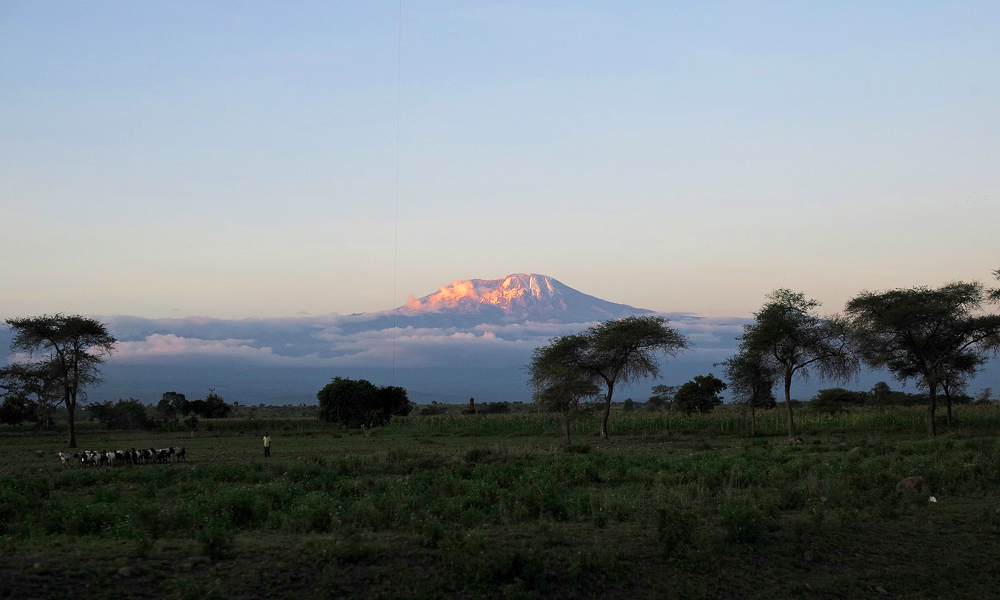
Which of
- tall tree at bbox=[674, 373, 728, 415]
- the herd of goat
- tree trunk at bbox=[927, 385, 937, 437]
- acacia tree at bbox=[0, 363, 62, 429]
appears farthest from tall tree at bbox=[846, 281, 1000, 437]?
acacia tree at bbox=[0, 363, 62, 429]

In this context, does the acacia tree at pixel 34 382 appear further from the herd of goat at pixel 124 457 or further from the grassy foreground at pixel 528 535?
the grassy foreground at pixel 528 535

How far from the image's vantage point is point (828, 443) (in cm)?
3350

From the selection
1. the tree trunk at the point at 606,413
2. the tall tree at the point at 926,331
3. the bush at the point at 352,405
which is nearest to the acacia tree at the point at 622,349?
the tree trunk at the point at 606,413

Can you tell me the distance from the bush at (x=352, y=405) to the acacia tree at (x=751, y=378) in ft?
108

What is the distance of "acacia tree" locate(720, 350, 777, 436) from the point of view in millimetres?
43938

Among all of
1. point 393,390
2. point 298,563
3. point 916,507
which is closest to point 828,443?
→ point 916,507

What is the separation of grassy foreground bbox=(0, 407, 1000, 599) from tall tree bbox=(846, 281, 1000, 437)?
66.2 feet

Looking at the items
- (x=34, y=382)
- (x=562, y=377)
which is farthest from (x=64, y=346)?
(x=562, y=377)

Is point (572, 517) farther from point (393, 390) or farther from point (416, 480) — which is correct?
point (393, 390)


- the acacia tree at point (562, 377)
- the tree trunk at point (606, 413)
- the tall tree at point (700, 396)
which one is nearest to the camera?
the acacia tree at point (562, 377)

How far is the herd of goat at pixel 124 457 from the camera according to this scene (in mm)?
29672

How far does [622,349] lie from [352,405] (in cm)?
2979

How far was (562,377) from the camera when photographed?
146 ft

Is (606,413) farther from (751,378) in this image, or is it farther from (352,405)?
(352,405)
